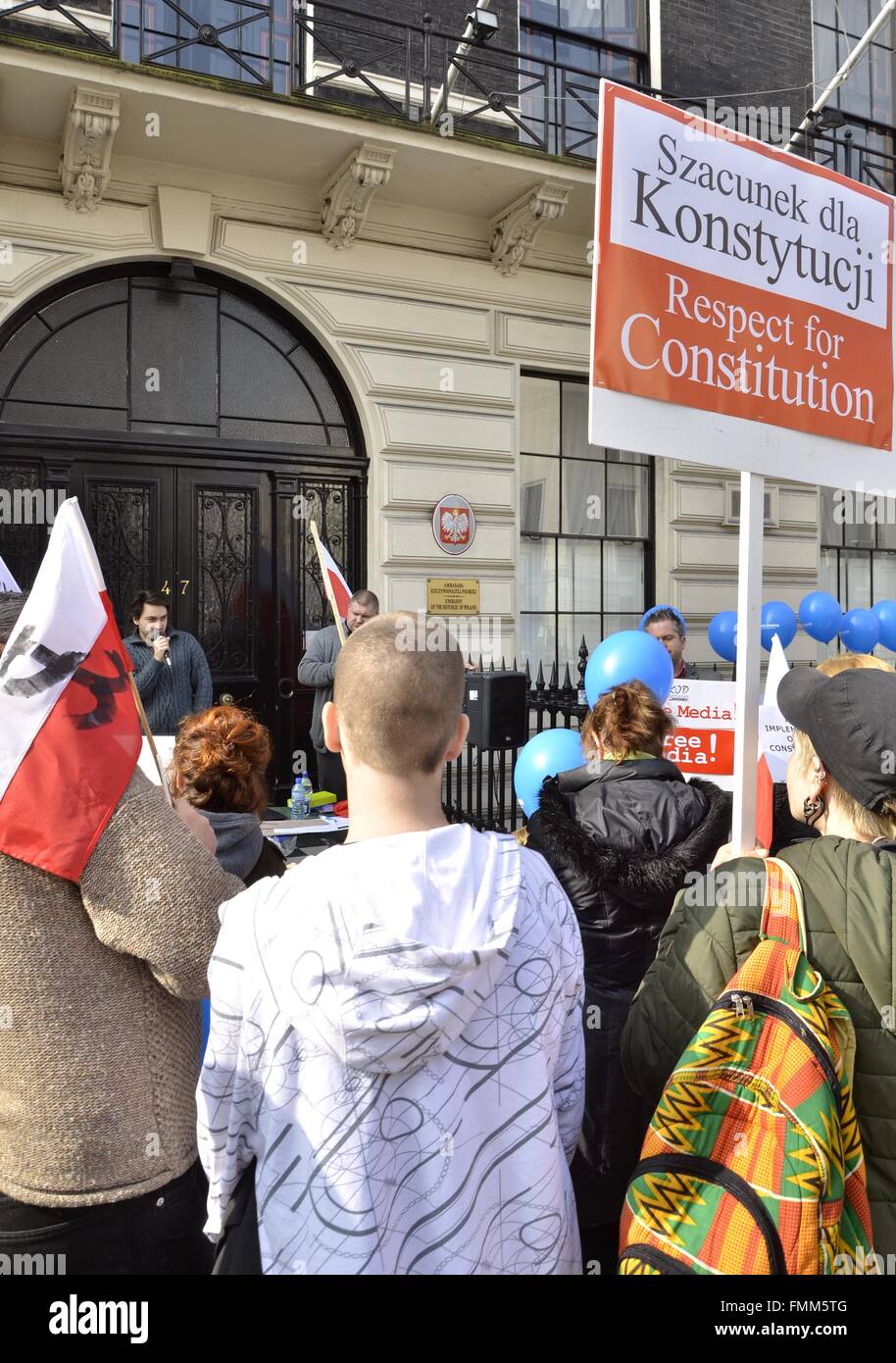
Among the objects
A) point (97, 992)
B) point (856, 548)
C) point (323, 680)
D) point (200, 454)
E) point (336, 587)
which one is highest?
point (200, 454)

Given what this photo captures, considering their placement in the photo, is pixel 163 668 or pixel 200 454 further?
pixel 200 454

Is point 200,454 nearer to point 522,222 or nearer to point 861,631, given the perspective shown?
point 522,222

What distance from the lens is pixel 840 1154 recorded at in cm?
152

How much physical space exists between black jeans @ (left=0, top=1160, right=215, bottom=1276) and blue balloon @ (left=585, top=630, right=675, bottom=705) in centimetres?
299

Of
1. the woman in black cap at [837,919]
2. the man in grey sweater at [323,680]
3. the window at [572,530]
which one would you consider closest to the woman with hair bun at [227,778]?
the woman in black cap at [837,919]

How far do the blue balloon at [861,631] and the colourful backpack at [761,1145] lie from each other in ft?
24.8

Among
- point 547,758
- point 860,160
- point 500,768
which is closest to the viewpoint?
point 547,758

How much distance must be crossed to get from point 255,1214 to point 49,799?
2.57 feet

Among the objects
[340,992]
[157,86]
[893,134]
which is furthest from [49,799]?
[893,134]

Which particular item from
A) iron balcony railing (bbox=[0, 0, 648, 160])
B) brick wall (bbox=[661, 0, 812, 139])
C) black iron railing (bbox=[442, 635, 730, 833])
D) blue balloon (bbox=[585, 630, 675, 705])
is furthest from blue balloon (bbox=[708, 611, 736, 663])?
brick wall (bbox=[661, 0, 812, 139])

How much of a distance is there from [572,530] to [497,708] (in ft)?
13.5

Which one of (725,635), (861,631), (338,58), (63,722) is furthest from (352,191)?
(63,722)

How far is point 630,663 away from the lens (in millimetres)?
4520

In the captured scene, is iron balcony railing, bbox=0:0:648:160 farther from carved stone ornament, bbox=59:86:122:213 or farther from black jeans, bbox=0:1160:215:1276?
black jeans, bbox=0:1160:215:1276
